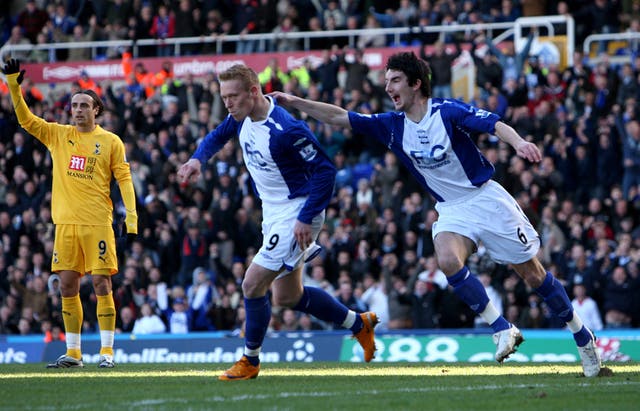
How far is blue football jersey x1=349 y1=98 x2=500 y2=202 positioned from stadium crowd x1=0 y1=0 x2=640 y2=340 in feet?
26.6

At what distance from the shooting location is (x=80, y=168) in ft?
Answer: 38.6

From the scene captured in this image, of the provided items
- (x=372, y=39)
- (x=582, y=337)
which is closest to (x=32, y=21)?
(x=372, y=39)

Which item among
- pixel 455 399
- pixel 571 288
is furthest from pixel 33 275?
pixel 455 399

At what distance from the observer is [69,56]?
28891mm

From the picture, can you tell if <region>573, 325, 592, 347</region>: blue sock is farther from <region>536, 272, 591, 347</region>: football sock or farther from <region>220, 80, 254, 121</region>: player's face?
<region>220, 80, 254, 121</region>: player's face

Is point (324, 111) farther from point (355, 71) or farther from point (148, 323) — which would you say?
point (355, 71)

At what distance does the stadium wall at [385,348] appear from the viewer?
15883 millimetres

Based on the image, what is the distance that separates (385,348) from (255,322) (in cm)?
695

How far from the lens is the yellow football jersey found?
1174 centimetres

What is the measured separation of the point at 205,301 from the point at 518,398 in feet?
40.8

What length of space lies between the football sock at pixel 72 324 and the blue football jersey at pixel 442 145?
3759mm

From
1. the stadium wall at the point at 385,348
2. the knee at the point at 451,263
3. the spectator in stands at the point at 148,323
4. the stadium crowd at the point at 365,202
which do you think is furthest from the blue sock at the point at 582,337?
the spectator in stands at the point at 148,323

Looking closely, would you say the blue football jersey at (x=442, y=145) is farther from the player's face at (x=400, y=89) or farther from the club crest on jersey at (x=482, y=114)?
the player's face at (x=400, y=89)

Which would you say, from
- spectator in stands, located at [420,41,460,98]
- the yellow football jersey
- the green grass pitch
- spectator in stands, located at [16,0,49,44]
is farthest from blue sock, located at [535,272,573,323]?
spectator in stands, located at [16,0,49,44]
